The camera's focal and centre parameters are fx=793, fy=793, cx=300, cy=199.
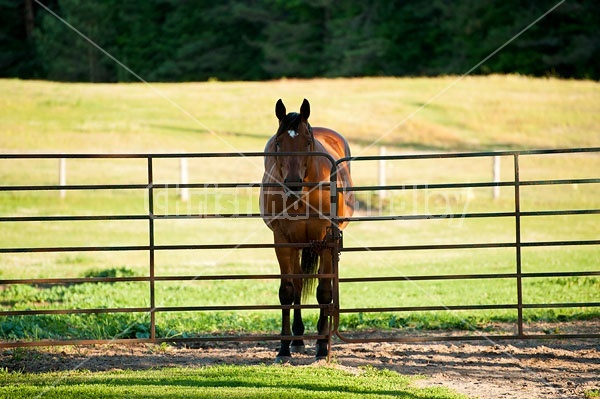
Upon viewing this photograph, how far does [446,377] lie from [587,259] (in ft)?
27.7

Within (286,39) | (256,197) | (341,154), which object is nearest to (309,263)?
(341,154)

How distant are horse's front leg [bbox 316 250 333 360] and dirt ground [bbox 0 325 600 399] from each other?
0.14 meters

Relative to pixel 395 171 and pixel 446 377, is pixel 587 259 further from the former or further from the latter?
pixel 395 171

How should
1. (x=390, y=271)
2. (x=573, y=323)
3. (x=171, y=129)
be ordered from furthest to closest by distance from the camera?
(x=171, y=129)
(x=390, y=271)
(x=573, y=323)

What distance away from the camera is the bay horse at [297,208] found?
7262 mm

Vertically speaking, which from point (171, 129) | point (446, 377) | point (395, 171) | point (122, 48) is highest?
point (122, 48)

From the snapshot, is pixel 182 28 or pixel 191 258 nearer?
pixel 191 258

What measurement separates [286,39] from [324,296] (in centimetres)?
4492

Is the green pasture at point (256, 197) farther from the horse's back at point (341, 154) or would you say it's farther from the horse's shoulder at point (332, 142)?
the horse's shoulder at point (332, 142)

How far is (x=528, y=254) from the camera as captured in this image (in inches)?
609

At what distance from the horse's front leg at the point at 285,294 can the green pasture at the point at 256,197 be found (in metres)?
1.26

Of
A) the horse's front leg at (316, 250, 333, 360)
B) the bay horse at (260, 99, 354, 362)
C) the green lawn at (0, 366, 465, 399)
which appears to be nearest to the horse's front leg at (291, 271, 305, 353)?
the bay horse at (260, 99, 354, 362)

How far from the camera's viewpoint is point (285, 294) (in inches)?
309

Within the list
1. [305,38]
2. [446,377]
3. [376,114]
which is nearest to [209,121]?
[376,114]
